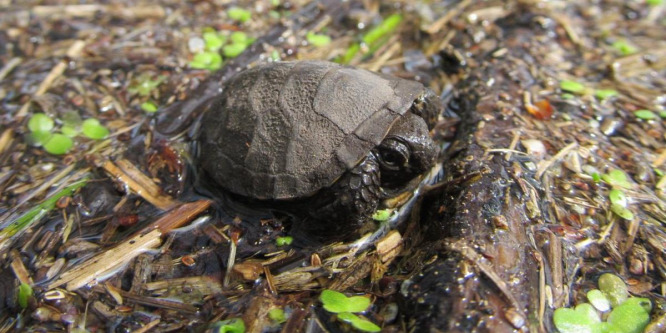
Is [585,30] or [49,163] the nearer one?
[49,163]

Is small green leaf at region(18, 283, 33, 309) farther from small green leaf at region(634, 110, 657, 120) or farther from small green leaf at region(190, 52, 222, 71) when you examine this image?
small green leaf at region(634, 110, 657, 120)

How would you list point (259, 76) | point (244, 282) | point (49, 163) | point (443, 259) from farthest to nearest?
1. point (49, 163)
2. point (259, 76)
3. point (244, 282)
4. point (443, 259)

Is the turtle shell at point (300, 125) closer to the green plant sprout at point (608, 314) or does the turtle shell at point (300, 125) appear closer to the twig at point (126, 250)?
the twig at point (126, 250)

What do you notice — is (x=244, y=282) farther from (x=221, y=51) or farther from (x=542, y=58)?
(x=542, y=58)

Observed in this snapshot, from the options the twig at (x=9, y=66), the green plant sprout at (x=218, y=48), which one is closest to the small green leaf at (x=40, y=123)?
the twig at (x=9, y=66)

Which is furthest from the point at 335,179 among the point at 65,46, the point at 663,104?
the point at 65,46

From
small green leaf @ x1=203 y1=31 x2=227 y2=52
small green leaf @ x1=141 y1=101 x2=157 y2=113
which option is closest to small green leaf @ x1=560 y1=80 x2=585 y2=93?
small green leaf @ x1=203 y1=31 x2=227 y2=52

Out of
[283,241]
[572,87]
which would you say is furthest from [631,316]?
[572,87]

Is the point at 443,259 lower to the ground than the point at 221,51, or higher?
lower
